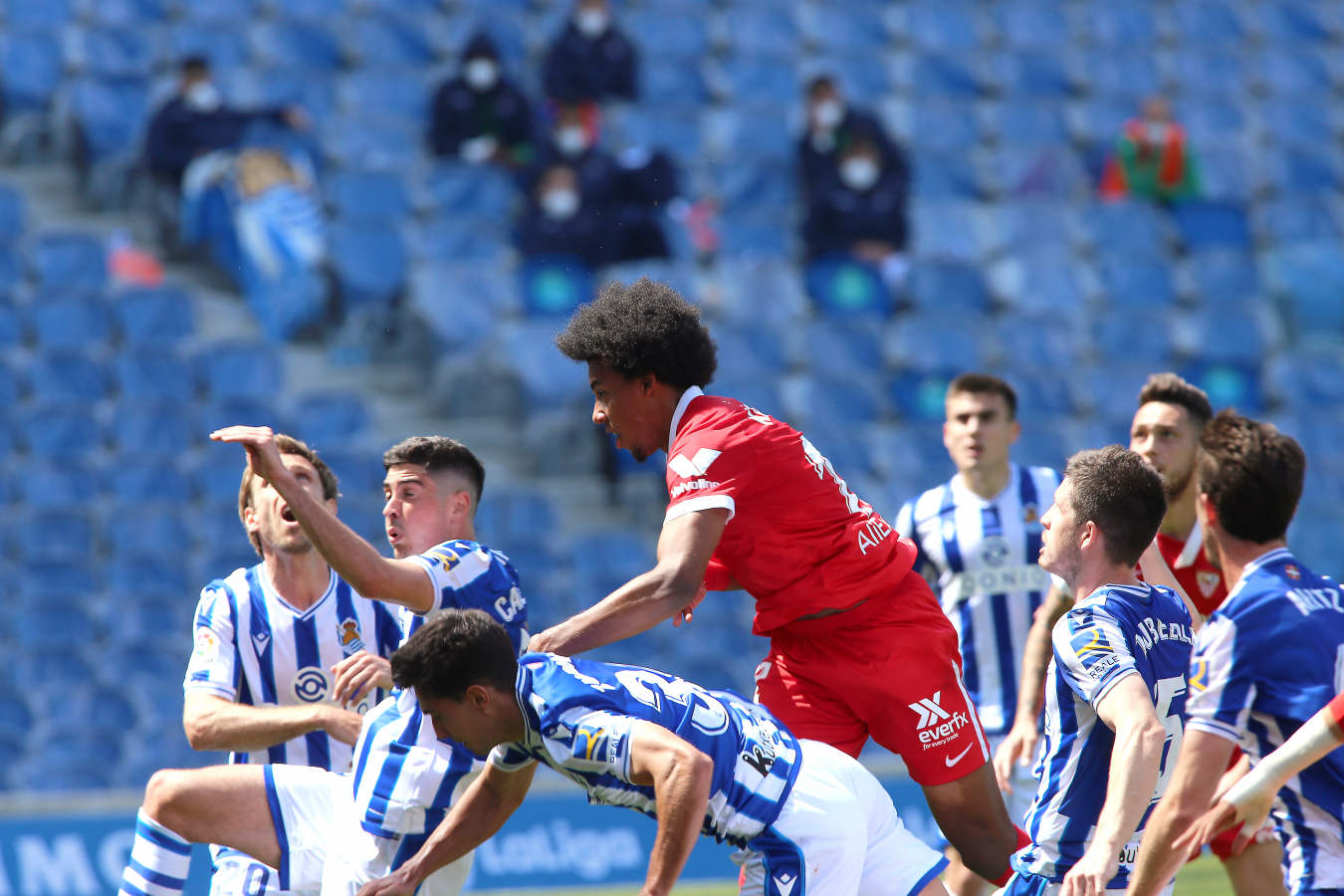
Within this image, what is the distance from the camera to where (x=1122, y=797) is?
11.4ft

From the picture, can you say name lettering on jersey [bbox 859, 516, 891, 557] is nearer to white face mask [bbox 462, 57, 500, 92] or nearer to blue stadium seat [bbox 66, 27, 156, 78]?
white face mask [bbox 462, 57, 500, 92]

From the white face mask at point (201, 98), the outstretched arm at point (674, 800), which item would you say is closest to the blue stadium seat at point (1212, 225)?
the white face mask at point (201, 98)

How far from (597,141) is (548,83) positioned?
0.74 meters

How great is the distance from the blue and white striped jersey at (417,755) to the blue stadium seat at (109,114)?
8.71 meters

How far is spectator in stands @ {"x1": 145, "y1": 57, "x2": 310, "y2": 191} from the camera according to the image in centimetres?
1148

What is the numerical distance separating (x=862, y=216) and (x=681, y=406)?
842cm

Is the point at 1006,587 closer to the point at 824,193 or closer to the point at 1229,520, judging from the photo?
the point at 1229,520

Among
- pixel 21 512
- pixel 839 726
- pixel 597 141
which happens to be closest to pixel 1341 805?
pixel 839 726

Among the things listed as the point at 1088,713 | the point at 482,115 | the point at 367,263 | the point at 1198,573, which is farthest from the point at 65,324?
the point at 1088,713

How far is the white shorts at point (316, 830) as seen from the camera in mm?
4555

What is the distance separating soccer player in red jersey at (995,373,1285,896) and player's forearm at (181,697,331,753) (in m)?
2.51

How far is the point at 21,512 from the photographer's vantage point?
9.94 m

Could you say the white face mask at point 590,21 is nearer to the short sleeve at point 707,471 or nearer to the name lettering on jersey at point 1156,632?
the short sleeve at point 707,471

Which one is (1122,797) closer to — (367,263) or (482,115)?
(367,263)
